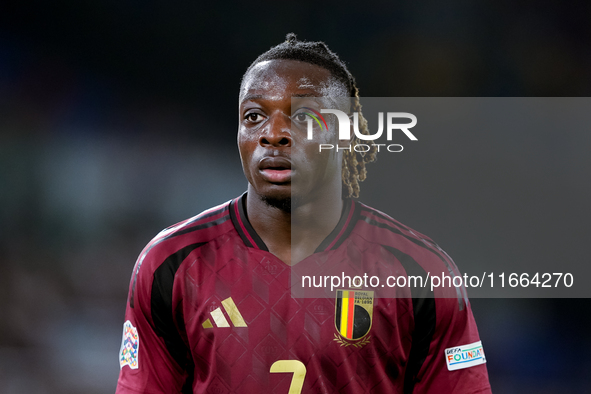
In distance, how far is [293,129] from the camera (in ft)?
5.41

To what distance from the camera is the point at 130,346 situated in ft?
5.94

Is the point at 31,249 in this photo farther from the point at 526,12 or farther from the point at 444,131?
the point at 526,12

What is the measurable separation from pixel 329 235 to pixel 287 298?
292mm

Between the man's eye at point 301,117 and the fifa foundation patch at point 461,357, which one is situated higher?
the man's eye at point 301,117

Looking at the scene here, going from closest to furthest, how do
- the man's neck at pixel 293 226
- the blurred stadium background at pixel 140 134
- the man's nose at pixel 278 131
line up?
the man's nose at pixel 278 131
the man's neck at pixel 293 226
the blurred stadium background at pixel 140 134

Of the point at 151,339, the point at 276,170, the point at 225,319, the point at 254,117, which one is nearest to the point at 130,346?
the point at 151,339

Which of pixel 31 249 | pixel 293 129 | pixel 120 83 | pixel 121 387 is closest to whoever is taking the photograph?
pixel 293 129

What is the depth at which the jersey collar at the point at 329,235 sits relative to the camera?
176 cm

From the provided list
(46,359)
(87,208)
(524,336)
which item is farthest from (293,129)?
(46,359)

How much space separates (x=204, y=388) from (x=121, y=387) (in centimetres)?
38

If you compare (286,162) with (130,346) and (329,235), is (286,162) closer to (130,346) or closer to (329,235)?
(329,235)

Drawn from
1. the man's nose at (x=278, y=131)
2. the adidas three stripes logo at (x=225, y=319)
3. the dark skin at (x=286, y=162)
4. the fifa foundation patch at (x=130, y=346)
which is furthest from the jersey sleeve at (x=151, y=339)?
the man's nose at (x=278, y=131)

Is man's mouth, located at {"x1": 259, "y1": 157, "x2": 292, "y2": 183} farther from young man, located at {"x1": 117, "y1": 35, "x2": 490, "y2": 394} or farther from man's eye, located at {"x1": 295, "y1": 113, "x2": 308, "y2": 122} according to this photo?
man's eye, located at {"x1": 295, "y1": 113, "x2": 308, "y2": 122}

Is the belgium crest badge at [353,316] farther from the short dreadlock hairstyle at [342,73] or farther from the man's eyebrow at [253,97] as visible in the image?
the man's eyebrow at [253,97]
